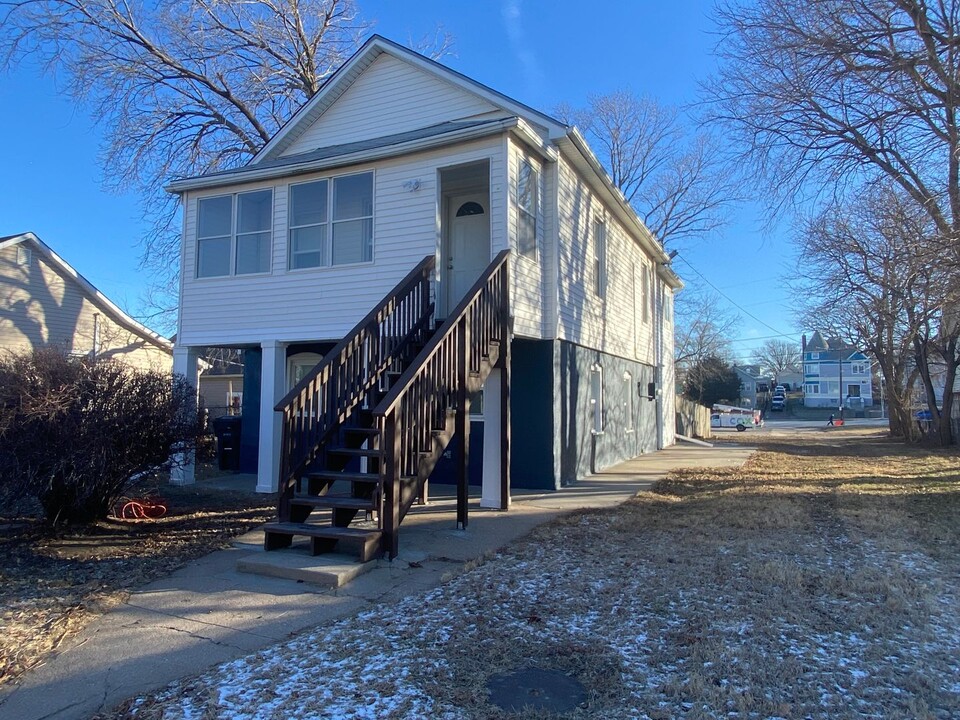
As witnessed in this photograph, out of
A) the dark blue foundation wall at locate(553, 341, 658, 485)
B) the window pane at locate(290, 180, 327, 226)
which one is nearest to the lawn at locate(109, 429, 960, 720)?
the dark blue foundation wall at locate(553, 341, 658, 485)

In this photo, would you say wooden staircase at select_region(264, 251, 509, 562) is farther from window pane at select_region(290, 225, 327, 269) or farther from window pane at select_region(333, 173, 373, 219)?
window pane at select_region(290, 225, 327, 269)

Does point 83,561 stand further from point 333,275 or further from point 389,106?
point 389,106

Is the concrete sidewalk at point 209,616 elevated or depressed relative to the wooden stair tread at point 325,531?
depressed

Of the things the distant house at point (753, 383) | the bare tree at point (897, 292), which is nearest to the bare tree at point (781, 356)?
the distant house at point (753, 383)

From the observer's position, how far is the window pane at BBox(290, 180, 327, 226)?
10602mm

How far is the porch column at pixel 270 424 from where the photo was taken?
1046cm

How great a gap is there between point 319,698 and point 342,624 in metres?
1.13

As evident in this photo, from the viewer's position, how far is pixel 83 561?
623 cm

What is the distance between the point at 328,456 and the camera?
279 inches

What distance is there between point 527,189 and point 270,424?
5396 millimetres

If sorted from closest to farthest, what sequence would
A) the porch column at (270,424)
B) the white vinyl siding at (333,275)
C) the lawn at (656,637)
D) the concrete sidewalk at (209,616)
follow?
the lawn at (656,637), the concrete sidewalk at (209,616), the white vinyl siding at (333,275), the porch column at (270,424)

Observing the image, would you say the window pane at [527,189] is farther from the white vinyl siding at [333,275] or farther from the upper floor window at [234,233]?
the upper floor window at [234,233]

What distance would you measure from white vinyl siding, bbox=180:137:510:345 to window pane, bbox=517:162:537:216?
0.62 metres

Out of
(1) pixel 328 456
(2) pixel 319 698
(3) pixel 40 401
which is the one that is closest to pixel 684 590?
(2) pixel 319 698
